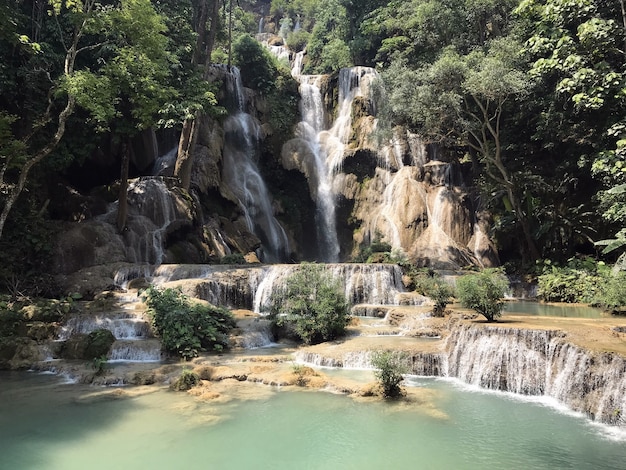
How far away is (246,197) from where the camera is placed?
2705 cm

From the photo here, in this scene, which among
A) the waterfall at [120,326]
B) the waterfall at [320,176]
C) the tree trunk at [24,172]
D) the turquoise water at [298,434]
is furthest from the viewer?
the waterfall at [320,176]

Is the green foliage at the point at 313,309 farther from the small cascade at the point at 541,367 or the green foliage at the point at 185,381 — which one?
the green foliage at the point at 185,381

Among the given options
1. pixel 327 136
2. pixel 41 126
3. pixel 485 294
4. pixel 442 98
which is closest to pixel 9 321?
pixel 41 126

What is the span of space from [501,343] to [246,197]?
19775 mm

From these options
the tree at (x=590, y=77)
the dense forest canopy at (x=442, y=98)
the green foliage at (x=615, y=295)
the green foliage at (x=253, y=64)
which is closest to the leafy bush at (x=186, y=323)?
the dense forest canopy at (x=442, y=98)

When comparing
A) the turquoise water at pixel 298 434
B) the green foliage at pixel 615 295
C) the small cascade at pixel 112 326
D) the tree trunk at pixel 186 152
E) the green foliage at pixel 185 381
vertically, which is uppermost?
the tree trunk at pixel 186 152

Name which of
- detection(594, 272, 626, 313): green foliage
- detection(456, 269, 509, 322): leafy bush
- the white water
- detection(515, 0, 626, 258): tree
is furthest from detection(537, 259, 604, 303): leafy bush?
the white water

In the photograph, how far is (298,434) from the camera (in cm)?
701

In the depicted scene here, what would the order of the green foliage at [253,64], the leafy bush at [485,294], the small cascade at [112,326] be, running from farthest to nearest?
the green foliage at [253,64] < the small cascade at [112,326] < the leafy bush at [485,294]

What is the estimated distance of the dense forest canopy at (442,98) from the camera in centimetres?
1413

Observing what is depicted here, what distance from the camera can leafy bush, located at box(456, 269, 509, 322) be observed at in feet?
36.3

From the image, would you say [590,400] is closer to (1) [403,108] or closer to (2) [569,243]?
(2) [569,243]

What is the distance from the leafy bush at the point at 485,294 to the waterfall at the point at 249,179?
51.3ft

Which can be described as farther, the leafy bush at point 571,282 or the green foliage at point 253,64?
the green foliage at point 253,64
